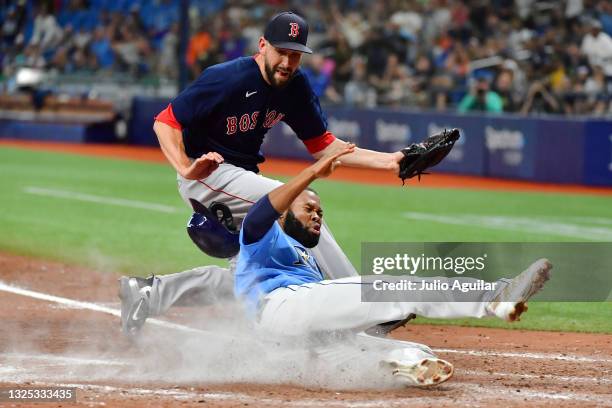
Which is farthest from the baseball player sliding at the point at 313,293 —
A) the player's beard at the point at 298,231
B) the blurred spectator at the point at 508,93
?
the blurred spectator at the point at 508,93

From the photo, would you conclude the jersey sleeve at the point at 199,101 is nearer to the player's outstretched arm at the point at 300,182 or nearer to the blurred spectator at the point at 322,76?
the player's outstretched arm at the point at 300,182

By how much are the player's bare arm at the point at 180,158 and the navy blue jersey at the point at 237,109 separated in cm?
10

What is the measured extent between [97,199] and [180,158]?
30.8 ft

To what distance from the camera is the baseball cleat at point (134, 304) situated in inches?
294

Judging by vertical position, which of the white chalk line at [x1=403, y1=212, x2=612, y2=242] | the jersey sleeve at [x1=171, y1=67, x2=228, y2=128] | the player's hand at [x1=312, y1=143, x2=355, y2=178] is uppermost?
the jersey sleeve at [x1=171, y1=67, x2=228, y2=128]

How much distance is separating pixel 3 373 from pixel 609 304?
5.04 meters

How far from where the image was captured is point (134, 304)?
749cm

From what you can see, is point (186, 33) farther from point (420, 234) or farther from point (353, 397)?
point (353, 397)

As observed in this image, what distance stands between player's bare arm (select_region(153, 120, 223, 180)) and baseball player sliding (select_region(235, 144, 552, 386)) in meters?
0.52

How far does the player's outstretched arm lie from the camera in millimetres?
5742

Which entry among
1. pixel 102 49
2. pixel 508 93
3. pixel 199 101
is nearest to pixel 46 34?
pixel 102 49

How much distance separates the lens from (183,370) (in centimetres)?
646

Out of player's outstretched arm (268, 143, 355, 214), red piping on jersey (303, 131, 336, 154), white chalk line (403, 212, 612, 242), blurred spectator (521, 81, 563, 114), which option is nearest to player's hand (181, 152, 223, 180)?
player's outstretched arm (268, 143, 355, 214)

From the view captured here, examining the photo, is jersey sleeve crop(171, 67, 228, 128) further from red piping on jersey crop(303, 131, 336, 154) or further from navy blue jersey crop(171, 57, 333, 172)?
red piping on jersey crop(303, 131, 336, 154)
